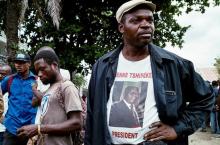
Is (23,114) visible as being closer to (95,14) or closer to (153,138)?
(153,138)

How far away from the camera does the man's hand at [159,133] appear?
283 centimetres

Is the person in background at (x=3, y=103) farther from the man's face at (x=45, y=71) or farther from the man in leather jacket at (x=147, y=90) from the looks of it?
the man in leather jacket at (x=147, y=90)

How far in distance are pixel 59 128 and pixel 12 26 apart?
12.4 metres

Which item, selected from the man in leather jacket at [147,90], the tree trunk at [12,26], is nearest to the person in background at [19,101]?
the man in leather jacket at [147,90]

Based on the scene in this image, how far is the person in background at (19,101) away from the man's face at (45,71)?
2330 mm

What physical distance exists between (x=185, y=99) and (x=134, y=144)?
18.6 inches

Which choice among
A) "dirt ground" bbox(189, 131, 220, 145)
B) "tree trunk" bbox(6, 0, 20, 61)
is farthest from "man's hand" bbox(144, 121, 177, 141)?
"tree trunk" bbox(6, 0, 20, 61)

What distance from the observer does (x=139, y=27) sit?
3.01m

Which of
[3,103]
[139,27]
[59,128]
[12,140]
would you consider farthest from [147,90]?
[12,140]

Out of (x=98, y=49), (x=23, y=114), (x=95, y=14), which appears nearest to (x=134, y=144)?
(x=23, y=114)

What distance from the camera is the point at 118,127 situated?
2.92 m

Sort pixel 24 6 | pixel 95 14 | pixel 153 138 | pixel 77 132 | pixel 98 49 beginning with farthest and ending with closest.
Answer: pixel 95 14 < pixel 98 49 < pixel 24 6 < pixel 77 132 < pixel 153 138

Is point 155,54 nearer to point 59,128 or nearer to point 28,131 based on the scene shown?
point 59,128

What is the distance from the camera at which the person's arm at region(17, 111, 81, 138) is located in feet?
12.5
